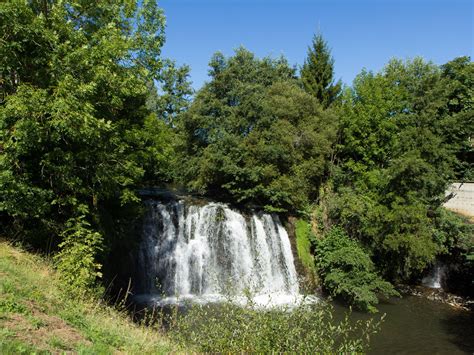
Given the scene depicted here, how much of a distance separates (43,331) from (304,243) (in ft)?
48.3

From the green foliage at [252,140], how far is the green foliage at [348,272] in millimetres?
2722

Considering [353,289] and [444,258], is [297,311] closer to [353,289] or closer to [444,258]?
[353,289]

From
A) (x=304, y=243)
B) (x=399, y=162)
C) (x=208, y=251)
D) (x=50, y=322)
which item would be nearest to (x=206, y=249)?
(x=208, y=251)

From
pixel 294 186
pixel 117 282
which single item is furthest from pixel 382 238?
pixel 117 282

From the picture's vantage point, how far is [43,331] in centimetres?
524

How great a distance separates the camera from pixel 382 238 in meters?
17.4

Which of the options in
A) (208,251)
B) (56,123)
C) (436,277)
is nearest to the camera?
(56,123)

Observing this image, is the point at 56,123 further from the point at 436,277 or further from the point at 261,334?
the point at 436,277

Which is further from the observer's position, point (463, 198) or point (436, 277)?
point (463, 198)

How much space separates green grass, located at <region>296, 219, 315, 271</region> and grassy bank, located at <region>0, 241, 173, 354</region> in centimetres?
1181

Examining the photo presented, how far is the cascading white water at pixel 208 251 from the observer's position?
52.5 feet

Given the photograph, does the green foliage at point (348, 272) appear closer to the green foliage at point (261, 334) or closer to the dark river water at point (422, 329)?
the dark river water at point (422, 329)

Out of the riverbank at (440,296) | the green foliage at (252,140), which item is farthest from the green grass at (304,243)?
the riverbank at (440,296)

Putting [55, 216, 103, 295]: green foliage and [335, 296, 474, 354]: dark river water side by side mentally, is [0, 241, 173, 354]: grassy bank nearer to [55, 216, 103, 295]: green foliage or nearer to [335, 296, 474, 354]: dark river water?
[55, 216, 103, 295]: green foliage
